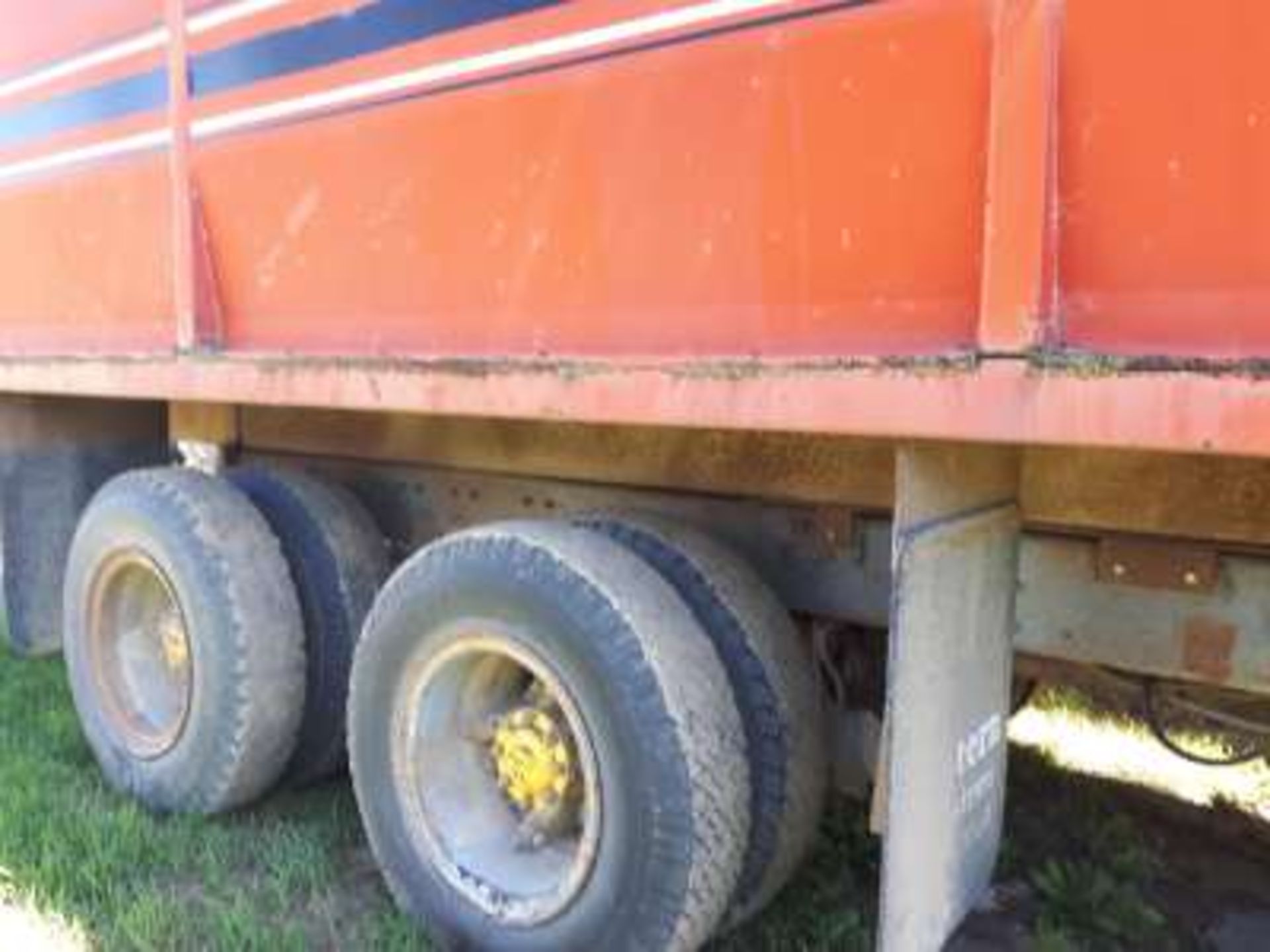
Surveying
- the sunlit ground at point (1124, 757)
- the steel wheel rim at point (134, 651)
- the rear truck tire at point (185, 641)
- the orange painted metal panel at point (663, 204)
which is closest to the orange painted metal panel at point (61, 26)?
the orange painted metal panel at point (663, 204)

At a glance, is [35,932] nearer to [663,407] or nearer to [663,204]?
[663,407]

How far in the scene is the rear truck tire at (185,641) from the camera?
3.22 meters

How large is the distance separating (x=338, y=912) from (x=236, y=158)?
1745 millimetres

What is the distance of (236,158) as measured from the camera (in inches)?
121

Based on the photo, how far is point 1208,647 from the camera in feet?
6.94

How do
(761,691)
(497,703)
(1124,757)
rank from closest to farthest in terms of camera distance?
(761,691), (497,703), (1124,757)

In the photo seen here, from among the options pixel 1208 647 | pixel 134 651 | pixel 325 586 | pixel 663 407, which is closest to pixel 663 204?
pixel 663 407

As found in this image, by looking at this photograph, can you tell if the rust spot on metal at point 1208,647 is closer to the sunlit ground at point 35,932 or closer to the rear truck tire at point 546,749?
the rear truck tire at point 546,749

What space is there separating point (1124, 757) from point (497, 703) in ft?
6.83

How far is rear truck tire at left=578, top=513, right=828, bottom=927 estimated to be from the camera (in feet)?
8.06

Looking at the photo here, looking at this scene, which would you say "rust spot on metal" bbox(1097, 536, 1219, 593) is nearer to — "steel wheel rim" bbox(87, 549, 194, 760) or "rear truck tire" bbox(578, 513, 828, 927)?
"rear truck tire" bbox(578, 513, 828, 927)

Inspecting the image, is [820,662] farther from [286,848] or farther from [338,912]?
[286,848]

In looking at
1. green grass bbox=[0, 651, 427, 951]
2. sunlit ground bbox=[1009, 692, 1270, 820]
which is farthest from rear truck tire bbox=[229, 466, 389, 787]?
sunlit ground bbox=[1009, 692, 1270, 820]

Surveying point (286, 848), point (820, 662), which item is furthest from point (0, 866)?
point (820, 662)
